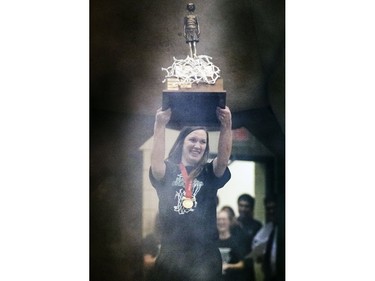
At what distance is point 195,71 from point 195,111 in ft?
0.66

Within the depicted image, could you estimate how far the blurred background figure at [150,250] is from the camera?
8.30 feet

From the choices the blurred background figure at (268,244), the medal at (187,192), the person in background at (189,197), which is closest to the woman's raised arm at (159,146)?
the person in background at (189,197)

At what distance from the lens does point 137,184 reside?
8.33ft

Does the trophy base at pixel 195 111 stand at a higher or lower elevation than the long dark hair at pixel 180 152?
higher

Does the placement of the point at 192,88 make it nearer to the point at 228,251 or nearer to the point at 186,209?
the point at 186,209

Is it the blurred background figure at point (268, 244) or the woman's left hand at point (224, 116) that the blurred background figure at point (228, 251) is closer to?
the blurred background figure at point (268, 244)

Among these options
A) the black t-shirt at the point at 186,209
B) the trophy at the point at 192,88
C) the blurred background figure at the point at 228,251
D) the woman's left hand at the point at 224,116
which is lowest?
the blurred background figure at the point at 228,251

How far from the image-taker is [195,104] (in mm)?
2551

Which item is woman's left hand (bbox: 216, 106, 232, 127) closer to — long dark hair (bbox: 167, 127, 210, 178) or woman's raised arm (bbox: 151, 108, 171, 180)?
long dark hair (bbox: 167, 127, 210, 178)

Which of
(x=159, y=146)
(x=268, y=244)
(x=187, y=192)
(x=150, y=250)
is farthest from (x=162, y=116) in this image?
(x=268, y=244)

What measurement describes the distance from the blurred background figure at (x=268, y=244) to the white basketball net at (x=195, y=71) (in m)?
0.67
